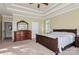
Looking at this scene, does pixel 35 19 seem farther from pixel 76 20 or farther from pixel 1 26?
pixel 76 20

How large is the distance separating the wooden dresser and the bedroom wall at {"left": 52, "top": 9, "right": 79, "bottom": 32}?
2.26 meters

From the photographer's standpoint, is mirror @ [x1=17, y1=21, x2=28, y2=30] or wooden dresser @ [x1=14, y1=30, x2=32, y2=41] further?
mirror @ [x1=17, y1=21, x2=28, y2=30]

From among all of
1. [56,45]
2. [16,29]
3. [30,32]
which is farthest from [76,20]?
[16,29]

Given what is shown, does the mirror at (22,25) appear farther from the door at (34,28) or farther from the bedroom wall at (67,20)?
the bedroom wall at (67,20)

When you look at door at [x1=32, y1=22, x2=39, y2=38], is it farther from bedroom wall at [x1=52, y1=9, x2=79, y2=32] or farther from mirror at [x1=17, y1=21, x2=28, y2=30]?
bedroom wall at [x1=52, y1=9, x2=79, y2=32]

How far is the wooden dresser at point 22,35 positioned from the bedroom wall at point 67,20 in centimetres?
226

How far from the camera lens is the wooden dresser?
659 cm

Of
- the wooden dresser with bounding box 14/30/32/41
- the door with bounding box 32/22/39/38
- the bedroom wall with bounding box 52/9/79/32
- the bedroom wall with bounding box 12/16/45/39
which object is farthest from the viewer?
the door with bounding box 32/22/39/38

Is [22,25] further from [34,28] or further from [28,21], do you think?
[34,28]

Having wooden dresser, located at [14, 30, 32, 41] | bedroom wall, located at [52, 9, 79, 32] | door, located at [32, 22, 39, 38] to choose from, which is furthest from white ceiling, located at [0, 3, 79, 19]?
wooden dresser, located at [14, 30, 32, 41]

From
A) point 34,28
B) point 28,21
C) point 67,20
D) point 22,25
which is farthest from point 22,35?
point 67,20

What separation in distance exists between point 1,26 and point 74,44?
6006 millimetres

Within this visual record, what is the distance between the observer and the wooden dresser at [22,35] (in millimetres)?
6590

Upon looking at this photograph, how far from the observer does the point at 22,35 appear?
22.7 feet
